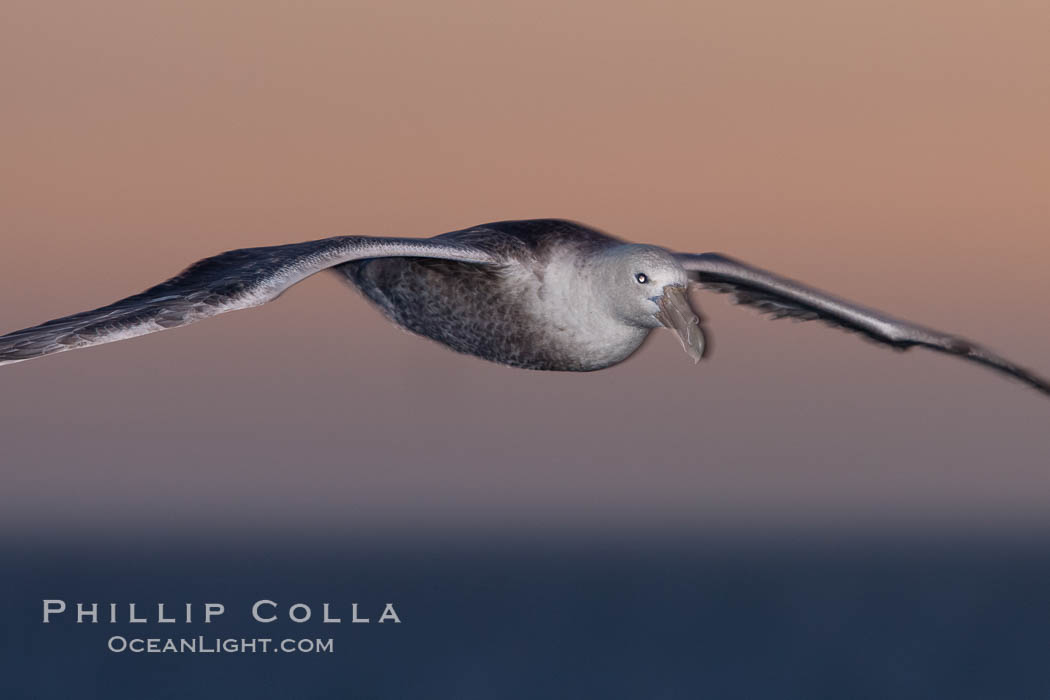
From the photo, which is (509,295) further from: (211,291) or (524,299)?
(211,291)

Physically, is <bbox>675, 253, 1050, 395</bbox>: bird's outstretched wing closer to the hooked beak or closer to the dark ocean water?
the hooked beak

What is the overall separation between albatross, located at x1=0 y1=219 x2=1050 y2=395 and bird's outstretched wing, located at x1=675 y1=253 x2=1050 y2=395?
0.6 inches

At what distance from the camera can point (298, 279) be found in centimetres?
1588

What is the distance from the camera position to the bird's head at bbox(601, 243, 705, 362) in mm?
16516

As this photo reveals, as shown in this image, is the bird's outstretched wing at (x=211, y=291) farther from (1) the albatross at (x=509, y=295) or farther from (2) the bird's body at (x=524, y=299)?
(2) the bird's body at (x=524, y=299)

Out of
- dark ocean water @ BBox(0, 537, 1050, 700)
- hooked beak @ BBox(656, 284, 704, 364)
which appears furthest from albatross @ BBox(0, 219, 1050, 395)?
dark ocean water @ BBox(0, 537, 1050, 700)

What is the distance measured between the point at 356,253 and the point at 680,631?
341 feet

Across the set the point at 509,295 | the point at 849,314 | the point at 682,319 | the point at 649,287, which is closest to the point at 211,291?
the point at 509,295

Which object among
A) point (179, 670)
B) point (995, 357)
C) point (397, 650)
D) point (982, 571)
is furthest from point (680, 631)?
point (995, 357)

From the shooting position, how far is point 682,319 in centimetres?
1633

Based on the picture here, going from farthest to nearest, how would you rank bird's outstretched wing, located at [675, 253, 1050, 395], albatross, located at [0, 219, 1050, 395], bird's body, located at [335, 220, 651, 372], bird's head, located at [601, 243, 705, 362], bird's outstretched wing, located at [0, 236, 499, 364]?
bird's outstretched wing, located at [675, 253, 1050, 395] → bird's body, located at [335, 220, 651, 372] → bird's head, located at [601, 243, 705, 362] → albatross, located at [0, 219, 1050, 395] → bird's outstretched wing, located at [0, 236, 499, 364]

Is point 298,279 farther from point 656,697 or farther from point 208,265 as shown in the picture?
point 656,697

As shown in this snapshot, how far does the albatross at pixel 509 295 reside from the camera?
1557cm

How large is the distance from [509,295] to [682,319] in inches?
89.7
